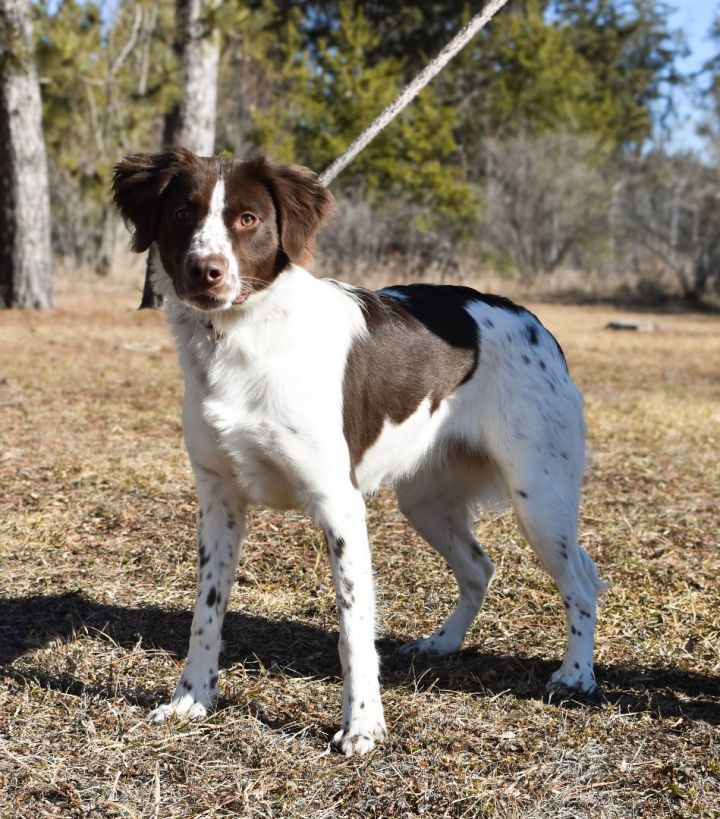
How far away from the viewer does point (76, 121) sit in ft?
52.3

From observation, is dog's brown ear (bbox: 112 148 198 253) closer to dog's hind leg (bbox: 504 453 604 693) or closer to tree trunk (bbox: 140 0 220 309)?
dog's hind leg (bbox: 504 453 604 693)

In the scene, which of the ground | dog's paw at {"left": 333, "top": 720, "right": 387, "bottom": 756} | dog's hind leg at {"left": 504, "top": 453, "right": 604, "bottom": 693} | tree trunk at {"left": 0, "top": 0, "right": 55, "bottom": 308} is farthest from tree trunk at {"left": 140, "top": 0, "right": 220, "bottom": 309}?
dog's paw at {"left": 333, "top": 720, "right": 387, "bottom": 756}

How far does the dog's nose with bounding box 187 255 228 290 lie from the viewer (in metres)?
2.65

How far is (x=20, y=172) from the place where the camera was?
1202cm

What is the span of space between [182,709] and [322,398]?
1.02 metres

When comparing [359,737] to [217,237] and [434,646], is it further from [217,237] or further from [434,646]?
[217,237]

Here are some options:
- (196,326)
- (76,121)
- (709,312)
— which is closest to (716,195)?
(709,312)

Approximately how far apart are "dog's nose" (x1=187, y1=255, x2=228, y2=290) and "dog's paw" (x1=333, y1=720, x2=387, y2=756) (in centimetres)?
131

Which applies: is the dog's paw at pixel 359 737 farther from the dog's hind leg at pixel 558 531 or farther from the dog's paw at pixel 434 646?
the dog's hind leg at pixel 558 531

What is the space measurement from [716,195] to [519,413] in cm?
2194

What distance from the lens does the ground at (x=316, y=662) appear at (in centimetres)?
248

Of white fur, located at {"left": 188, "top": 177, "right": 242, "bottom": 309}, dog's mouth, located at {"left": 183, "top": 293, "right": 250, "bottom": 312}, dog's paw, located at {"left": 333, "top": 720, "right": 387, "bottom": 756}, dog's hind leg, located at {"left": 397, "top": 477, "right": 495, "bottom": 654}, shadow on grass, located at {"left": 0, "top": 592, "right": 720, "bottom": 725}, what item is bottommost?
shadow on grass, located at {"left": 0, "top": 592, "right": 720, "bottom": 725}

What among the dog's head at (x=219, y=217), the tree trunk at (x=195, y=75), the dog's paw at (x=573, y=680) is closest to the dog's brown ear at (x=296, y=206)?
the dog's head at (x=219, y=217)

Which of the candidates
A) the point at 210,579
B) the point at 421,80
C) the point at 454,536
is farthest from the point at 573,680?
the point at 421,80
